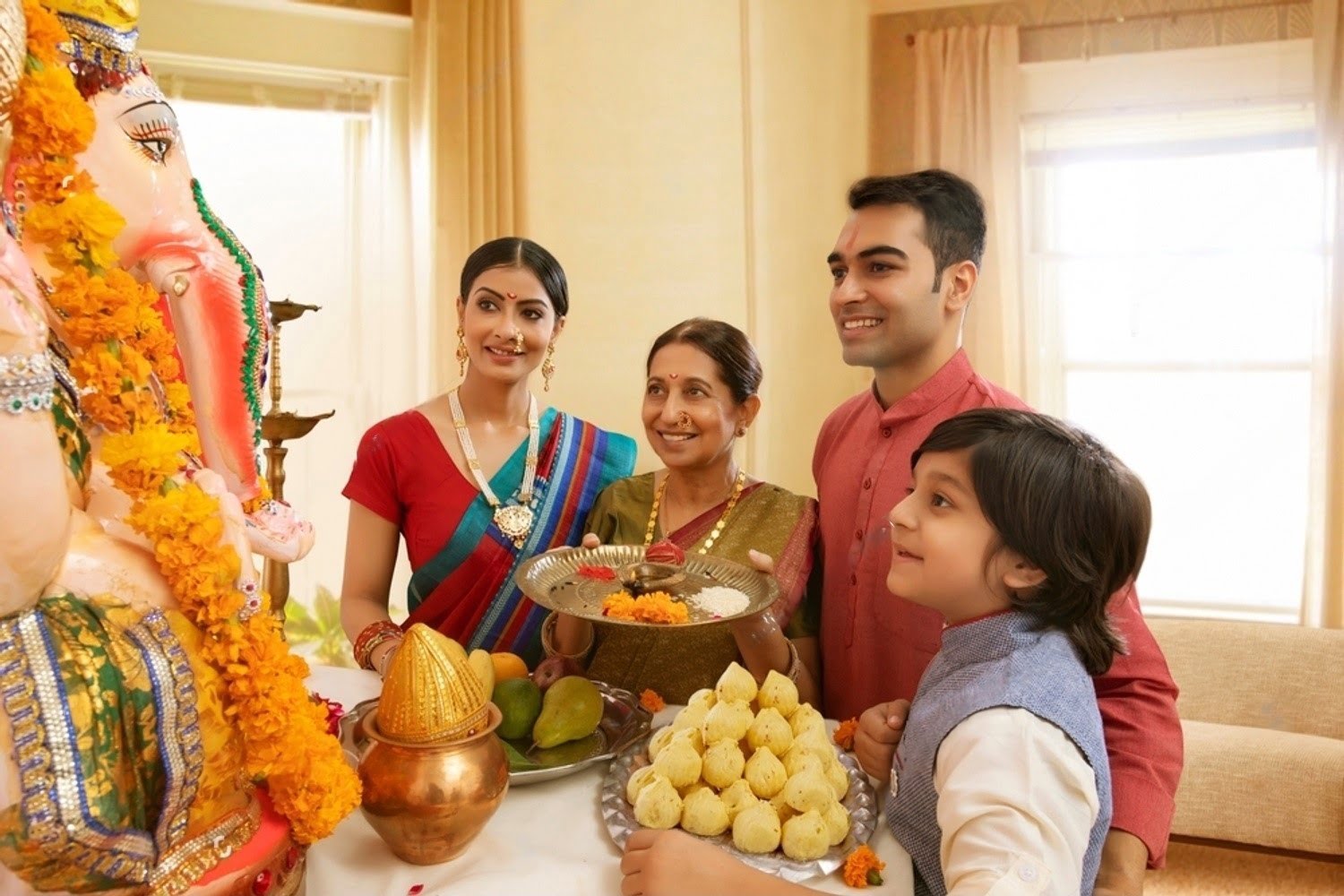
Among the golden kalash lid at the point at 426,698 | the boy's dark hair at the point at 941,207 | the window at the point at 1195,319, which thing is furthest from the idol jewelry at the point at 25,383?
the window at the point at 1195,319

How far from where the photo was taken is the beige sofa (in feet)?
11.0

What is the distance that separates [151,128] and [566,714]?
0.96 meters

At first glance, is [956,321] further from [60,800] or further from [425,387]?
[425,387]

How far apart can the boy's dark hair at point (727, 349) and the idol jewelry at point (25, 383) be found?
136 centimetres

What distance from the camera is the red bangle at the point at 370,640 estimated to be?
80.4 inches

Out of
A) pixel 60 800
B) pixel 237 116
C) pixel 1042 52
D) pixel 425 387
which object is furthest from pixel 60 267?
pixel 1042 52

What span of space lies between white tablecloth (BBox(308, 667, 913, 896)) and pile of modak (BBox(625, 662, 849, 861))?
69mm

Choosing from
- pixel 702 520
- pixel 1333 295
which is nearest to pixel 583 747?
pixel 702 520

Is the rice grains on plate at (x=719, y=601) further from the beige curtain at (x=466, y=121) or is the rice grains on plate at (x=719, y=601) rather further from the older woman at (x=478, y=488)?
the beige curtain at (x=466, y=121)

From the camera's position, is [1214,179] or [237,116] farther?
[1214,179]

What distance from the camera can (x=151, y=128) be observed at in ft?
3.64

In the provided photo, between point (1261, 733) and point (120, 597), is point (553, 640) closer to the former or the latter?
point (120, 597)

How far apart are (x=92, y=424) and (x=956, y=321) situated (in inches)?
60.1

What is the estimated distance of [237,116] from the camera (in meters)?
3.81
